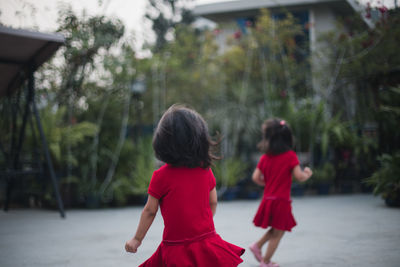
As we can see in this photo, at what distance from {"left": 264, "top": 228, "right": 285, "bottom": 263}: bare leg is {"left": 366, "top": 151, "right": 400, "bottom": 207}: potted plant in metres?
3.71

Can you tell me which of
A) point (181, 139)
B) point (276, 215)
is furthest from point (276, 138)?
point (181, 139)

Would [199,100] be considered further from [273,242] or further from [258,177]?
[273,242]

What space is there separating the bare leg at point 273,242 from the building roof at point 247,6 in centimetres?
948

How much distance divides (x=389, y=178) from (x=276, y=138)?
3696 millimetres

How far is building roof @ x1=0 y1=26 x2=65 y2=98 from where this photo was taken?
15.3 feet

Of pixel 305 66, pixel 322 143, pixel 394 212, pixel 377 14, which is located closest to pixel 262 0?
pixel 305 66

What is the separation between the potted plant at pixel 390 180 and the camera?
6477 millimetres

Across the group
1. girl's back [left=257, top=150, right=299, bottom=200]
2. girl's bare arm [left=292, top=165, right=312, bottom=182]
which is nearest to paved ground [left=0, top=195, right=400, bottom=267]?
girl's back [left=257, top=150, right=299, bottom=200]

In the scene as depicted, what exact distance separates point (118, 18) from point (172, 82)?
232 centimetres

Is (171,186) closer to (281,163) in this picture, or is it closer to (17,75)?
(281,163)

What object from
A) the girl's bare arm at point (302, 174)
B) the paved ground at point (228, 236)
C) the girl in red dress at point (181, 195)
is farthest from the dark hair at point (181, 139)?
the paved ground at point (228, 236)

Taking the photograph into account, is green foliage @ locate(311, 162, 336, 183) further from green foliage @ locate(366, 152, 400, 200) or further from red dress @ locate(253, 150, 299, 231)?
red dress @ locate(253, 150, 299, 231)

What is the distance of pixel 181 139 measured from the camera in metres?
2.09

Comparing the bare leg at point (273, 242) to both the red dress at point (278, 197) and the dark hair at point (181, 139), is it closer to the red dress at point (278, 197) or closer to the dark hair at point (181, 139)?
the red dress at point (278, 197)
